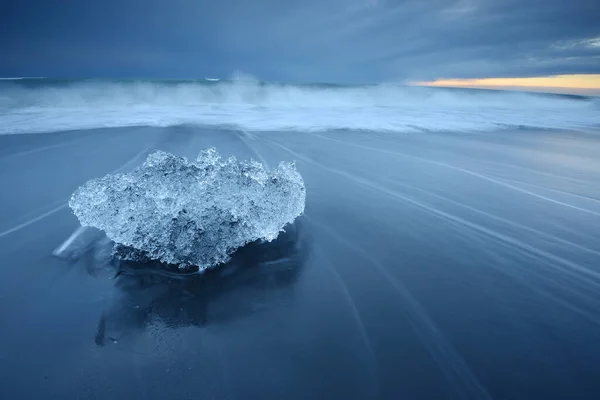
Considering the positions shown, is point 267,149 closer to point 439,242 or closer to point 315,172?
point 315,172

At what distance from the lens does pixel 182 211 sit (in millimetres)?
2029

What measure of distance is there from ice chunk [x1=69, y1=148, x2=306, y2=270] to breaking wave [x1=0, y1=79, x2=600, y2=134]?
6423 mm

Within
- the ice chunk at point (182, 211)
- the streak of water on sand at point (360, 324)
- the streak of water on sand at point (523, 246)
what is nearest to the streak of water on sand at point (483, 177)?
the streak of water on sand at point (523, 246)

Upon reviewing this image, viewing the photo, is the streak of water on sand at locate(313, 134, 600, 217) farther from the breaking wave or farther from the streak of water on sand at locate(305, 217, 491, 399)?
the breaking wave

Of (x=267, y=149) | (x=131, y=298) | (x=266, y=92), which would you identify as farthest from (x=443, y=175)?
(x=266, y=92)

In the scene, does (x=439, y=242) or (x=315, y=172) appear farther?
(x=315, y=172)

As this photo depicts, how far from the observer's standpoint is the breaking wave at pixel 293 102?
449 inches

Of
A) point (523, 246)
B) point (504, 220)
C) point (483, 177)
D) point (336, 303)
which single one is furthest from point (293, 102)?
point (336, 303)

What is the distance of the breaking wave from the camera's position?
11.4m

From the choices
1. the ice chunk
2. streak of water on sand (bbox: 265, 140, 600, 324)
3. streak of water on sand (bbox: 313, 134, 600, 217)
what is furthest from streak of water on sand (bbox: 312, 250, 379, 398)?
streak of water on sand (bbox: 313, 134, 600, 217)

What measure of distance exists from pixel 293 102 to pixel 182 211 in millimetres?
17661

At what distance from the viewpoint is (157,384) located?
4.25 ft

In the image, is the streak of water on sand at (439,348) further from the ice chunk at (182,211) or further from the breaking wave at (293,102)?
the breaking wave at (293,102)

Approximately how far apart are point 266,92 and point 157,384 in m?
20.5
